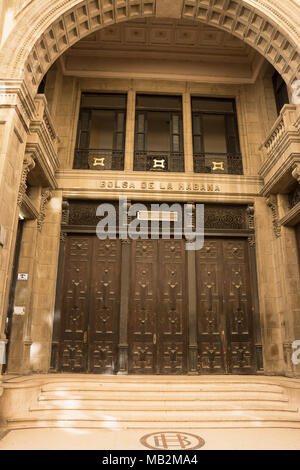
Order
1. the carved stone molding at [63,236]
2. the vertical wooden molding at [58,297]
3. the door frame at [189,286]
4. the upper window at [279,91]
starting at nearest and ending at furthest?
the vertical wooden molding at [58,297], the door frame at [189,286], the carved stone molding at [63,236], the upper window at [279,91]

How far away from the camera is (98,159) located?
8.86 meters

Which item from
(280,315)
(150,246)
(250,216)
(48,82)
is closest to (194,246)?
(150,246)

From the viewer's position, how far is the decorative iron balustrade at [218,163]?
29.2ft

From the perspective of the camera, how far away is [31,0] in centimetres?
612

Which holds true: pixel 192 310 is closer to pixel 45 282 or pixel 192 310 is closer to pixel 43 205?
pixel 45 282

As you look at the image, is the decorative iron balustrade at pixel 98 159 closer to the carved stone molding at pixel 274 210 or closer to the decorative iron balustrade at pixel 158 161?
the decorative iron balustrade at pixel 158 161

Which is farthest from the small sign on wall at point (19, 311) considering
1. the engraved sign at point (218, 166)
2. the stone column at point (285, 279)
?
the engraved sign at point (218, 166)

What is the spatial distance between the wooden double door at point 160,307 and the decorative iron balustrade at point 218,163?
1.83m

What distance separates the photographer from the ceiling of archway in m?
9.29

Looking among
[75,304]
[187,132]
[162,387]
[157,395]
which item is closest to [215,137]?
[187,132]

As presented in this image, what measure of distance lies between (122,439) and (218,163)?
6.86 m

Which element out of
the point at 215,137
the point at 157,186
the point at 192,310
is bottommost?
the point at 192,310

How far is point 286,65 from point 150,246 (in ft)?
16.0
